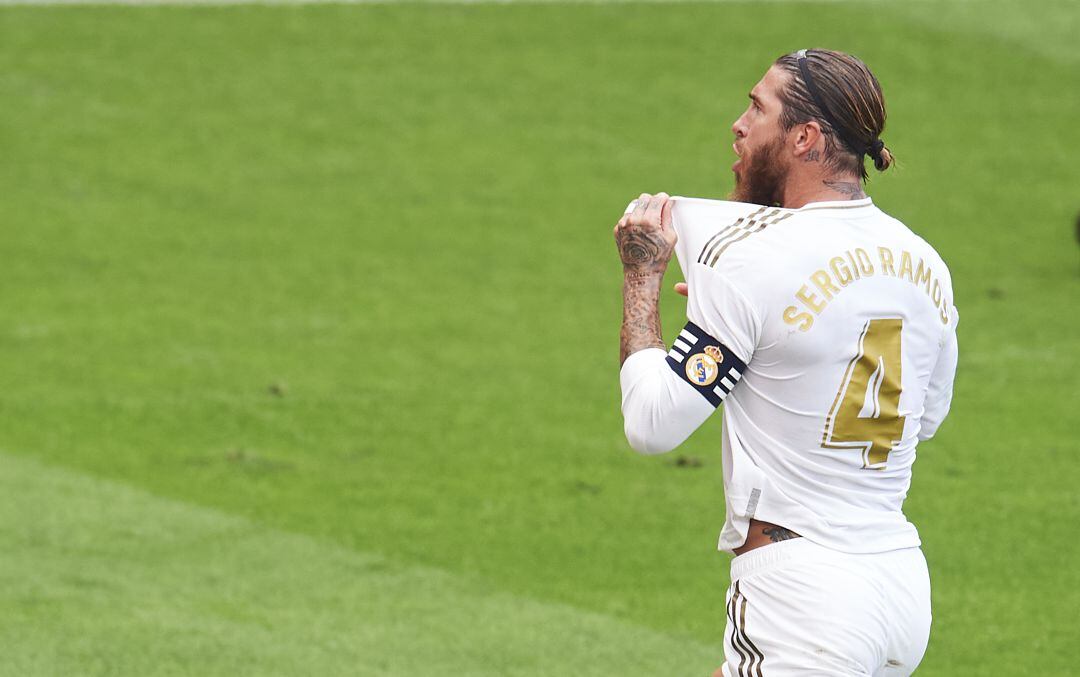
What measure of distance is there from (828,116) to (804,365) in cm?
50

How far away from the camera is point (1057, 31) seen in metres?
19.9

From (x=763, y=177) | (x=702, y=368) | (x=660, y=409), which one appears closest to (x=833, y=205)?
(x=763, y=177)

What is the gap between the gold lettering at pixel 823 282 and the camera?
3029mm

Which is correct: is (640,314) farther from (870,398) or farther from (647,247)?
(870,398)

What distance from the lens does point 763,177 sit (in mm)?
3207

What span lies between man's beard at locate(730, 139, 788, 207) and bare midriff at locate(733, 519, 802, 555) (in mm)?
667

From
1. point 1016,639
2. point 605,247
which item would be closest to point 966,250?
point 605,247

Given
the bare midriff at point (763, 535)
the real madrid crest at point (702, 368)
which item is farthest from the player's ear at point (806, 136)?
the bare midriff at point (763, 535)

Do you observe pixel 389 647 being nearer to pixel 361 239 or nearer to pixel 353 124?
pixel 361 239

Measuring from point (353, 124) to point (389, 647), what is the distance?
10.9 metres

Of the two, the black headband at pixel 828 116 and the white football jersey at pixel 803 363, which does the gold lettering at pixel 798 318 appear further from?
the black headband at pixel 828 116

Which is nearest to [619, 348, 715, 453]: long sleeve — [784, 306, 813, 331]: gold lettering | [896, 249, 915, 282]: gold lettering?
[784, 306, 813, 331]: gold lettering

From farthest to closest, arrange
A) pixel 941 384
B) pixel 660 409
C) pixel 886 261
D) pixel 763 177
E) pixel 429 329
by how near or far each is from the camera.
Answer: pixel 429 329
pixel 941 384
pixel 763 177
pixel 886 261
pixel 660 409

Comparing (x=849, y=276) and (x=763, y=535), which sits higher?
(x=849, y=276)
